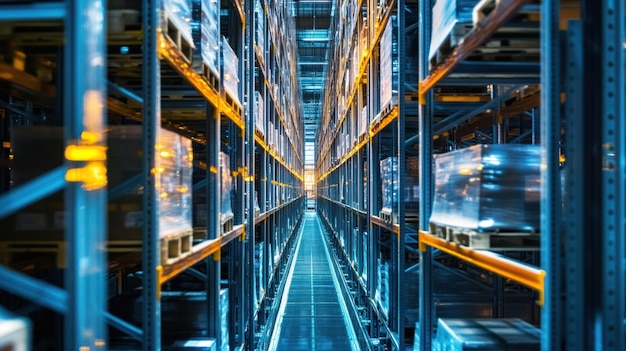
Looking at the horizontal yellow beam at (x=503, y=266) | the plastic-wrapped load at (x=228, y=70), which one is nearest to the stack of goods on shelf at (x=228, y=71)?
the plastic-wrapped load at (x=228, y=70)

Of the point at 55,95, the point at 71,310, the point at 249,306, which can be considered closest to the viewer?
the point at 71,310

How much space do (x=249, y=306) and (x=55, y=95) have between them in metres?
4.05

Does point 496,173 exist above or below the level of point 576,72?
below

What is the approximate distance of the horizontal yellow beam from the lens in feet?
7.02

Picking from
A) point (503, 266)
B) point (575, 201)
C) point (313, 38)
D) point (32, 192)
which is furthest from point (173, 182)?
point (313, 38)

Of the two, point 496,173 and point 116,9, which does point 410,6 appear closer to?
point 496,173

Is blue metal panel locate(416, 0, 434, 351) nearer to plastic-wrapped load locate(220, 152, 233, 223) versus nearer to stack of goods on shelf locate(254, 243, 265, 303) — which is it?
plastic-wrapped load locate(220, 152, 233, 223)

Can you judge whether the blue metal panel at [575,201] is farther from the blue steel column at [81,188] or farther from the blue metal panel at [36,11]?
the blue metal panel at [36,11]

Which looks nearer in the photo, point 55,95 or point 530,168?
point 530,168

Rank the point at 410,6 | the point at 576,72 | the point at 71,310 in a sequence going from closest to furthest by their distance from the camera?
the point at 71,310 < the point at 576,72 < the point at 410,6

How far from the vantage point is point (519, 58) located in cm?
332

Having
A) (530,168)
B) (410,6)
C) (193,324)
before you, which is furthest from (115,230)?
(410,6)

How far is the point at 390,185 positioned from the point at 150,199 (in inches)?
134

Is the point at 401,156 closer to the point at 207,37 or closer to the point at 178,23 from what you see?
the point at 207,37
